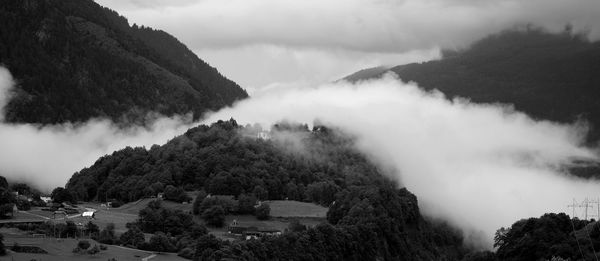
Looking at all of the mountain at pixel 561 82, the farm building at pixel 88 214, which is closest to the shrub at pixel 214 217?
the farm building at pixel 88 214

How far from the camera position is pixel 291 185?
521 ft

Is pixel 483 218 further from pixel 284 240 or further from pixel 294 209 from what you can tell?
pixel 284 240

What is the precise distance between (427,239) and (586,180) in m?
31.0

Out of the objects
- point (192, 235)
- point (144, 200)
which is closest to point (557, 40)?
point (144, 200)

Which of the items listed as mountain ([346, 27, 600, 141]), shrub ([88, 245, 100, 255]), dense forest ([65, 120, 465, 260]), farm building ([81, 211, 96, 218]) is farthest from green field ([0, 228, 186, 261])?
mountain ([346, 27, 600, 141])

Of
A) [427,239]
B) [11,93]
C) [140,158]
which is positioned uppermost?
[11,93]

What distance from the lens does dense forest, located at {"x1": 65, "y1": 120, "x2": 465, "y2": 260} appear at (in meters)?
116

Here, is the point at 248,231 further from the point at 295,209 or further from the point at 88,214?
the point at 295,209

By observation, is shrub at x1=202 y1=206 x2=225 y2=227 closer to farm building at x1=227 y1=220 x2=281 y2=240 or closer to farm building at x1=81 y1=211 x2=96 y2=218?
farm building at x1=227 y1=220 x2=281 y2=240

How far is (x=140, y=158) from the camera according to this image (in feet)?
536

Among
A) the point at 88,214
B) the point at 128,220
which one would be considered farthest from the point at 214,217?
the point at 88,214

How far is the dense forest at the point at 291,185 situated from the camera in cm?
11550

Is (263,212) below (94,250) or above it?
above

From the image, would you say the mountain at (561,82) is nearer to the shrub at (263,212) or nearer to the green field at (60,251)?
the shrub at (263,212)
